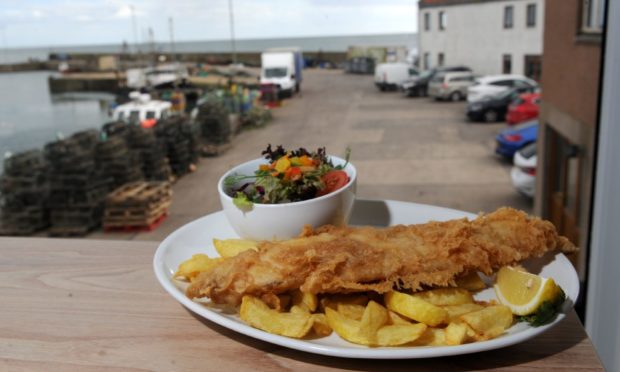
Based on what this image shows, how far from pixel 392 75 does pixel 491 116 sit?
7651mm

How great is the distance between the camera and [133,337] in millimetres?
752

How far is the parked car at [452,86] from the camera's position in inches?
651

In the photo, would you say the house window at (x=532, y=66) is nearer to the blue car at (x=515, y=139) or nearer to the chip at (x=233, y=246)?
the blue car at (x=515, y=139)

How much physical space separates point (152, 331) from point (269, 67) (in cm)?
1842

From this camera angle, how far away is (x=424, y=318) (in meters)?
0.68

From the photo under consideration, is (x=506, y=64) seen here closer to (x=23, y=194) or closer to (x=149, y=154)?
(x=149, y=154)

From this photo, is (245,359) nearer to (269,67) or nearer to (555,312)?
(555,312)

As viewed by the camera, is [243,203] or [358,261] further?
[243,203]

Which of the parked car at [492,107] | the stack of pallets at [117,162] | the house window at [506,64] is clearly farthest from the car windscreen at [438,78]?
the stack of pallets at [117,162]

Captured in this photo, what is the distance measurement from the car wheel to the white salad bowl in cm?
1262

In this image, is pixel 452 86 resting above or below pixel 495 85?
below

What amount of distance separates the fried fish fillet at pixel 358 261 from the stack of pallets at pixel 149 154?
→ 24.4 feet

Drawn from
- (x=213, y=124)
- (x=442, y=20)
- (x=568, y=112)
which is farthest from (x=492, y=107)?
(x=442, y=20)

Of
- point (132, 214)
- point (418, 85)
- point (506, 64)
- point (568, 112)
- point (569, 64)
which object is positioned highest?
point (569, 64)
